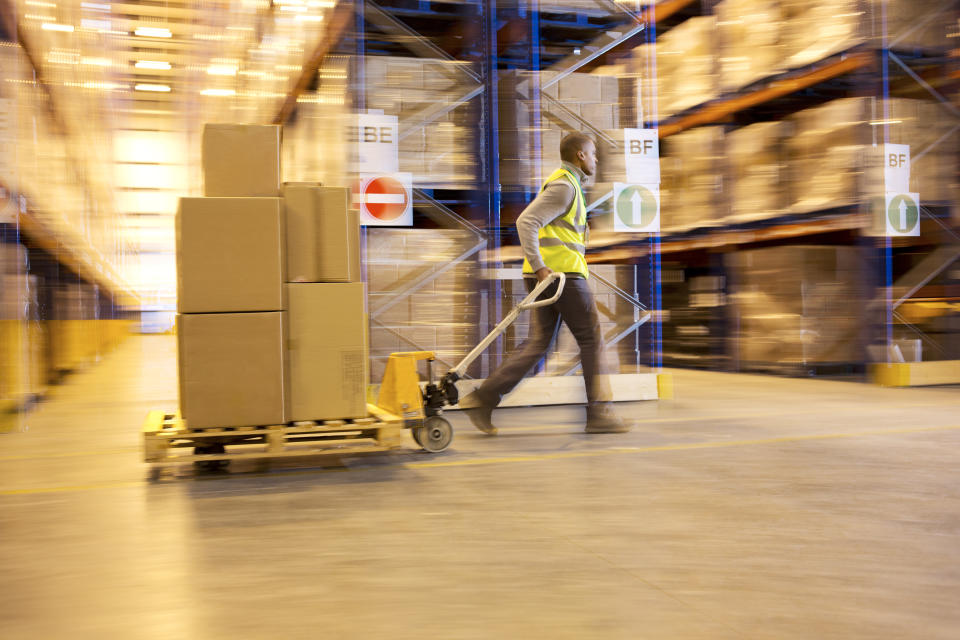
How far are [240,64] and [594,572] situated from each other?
880 cm

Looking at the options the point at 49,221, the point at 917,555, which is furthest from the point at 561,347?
the point at 49,221

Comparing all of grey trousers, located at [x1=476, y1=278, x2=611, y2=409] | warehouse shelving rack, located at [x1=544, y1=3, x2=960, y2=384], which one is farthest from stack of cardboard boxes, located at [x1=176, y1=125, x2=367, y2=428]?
warehouse shelving rack, located at [x1=544, y1=3, x2=960, y2=384]

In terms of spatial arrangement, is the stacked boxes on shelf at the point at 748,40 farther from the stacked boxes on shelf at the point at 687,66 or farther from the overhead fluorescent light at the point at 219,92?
the overhead fluorescent light at the point at 219,92

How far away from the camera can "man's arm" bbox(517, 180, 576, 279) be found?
459cm

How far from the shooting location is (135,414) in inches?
259

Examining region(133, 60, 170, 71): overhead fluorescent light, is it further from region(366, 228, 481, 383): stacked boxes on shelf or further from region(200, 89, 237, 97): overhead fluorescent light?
region(366, 228, 481, 383): stacked boxes on shelf

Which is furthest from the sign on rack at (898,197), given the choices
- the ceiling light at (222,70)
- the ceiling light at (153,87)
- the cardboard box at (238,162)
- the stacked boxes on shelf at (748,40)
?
the ceiling light at (153,87)

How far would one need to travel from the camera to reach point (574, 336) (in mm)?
4758

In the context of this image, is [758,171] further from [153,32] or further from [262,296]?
[153,32]

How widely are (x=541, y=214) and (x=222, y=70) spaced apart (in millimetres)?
7294

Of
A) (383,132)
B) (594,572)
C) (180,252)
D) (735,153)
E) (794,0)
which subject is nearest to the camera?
(594,572)

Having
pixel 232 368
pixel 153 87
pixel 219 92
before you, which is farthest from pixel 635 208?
pixel 153 87

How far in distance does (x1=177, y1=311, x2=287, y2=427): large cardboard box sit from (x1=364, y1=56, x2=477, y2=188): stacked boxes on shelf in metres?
2.56

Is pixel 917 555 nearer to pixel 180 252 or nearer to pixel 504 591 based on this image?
pixel 504 591
